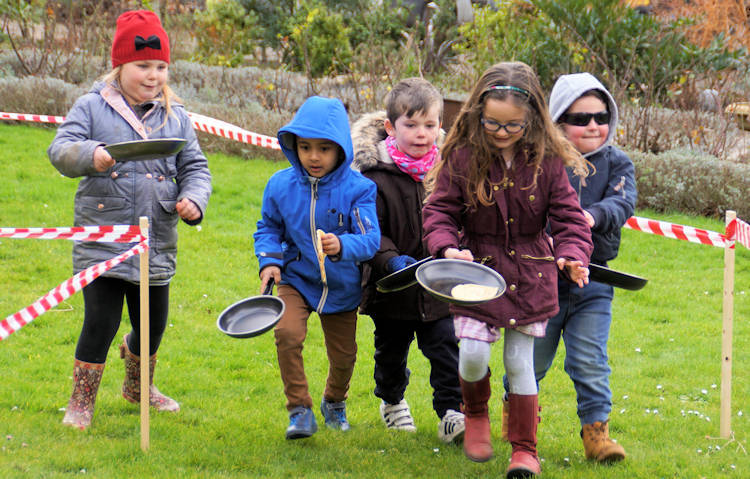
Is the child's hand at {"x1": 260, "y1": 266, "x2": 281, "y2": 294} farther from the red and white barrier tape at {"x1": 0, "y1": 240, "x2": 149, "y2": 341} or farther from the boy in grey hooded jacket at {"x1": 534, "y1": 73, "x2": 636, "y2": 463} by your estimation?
the boy in grey hooded jacket at {"x1": 534, "y1": 73, "x2": 636, "y2": 463}

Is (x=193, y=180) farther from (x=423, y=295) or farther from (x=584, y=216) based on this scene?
(x=584, y=216)

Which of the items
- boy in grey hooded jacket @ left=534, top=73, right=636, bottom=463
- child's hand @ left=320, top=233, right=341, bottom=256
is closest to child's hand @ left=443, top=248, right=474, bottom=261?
child's hand @ left=320, top=233, right=341, bottom=256

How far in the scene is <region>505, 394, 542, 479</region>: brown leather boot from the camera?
358cm

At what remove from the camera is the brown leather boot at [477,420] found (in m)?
3.74

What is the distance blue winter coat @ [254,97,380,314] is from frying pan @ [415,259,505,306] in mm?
441

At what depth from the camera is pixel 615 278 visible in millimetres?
3562

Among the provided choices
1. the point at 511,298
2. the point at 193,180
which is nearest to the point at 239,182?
the point at 193,180

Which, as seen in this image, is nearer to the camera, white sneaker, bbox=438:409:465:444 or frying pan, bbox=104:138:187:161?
frying pan, bbox=104:138:187:161

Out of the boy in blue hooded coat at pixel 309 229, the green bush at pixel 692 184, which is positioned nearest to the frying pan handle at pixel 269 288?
the boy in blue hooded coat at pixel 309 229

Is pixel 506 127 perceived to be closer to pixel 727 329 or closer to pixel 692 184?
pixel 727 329

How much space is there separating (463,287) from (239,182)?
7.06m

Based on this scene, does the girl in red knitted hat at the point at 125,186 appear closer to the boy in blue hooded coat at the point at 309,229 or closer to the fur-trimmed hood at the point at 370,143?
the boy in blue hooded coat at the point at 309,229

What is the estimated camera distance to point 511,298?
3.55 meters

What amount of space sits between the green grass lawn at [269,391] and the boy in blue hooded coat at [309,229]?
1.56 feet
